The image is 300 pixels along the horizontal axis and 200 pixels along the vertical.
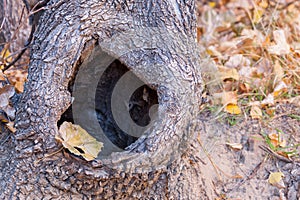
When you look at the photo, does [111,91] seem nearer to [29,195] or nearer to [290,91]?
[29,195]

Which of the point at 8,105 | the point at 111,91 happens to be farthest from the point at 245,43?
the point at 8,105

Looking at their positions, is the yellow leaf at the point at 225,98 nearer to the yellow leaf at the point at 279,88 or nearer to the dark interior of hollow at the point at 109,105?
the yellow leaf at the point at 279,88

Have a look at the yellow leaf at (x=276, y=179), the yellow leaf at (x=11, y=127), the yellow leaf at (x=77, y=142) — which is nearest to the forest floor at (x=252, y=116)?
the yellow leaf at (x=276, y=179)

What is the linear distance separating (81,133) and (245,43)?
5.54 feet

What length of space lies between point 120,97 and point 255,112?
0.88m

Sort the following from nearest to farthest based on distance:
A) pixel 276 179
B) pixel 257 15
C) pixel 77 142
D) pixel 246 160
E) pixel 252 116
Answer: pixel 77 142
pixel 276 179
pixel 246 160
pixel 252 116
pixel 257 15

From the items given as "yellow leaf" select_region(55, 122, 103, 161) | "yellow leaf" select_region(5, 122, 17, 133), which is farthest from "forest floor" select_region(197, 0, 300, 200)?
"yellow leaf" select_region(5, 122, 17, 133)

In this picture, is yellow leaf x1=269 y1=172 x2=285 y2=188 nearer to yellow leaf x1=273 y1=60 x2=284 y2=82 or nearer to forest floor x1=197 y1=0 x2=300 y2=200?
forest floor x1=197 y1=0 x2=300 y2=200

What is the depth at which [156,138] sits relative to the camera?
5.98 ft

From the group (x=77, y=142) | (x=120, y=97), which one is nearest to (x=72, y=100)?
(x=77, y=142)

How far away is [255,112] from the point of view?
2.62 metres

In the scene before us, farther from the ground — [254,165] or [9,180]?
[9,180]

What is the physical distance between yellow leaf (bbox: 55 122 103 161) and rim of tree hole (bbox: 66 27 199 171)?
0.09 meters

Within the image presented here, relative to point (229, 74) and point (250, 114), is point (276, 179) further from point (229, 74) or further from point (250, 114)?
point (229, 74)
